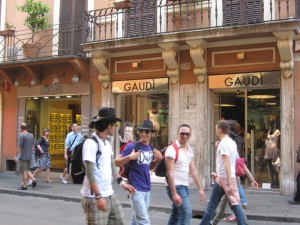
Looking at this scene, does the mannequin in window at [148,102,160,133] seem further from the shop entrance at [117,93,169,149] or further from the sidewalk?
the sidewalk

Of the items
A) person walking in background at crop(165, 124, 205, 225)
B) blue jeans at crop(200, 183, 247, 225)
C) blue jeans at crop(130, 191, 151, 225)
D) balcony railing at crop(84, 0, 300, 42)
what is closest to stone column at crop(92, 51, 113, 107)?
balcony railing at crop(84, 0, 300, 42)

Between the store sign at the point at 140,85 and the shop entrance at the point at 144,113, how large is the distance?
23cm

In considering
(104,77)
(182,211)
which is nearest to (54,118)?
(104,77)

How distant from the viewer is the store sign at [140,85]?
43.4 ft

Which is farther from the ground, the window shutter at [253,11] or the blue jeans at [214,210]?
the window shutter at [253,11]

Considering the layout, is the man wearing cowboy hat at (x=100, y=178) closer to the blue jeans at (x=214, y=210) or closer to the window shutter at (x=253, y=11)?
the blue jeans at (x=214, y=210)

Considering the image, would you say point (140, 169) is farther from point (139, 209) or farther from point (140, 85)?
point (140, 85)

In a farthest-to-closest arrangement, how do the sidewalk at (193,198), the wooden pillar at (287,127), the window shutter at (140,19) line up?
the window shutter at (140,19), the wooden pillar at (287,127), the sidewalk at (193,198)

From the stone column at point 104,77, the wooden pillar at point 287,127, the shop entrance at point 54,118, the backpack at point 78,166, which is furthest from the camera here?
the shop entrance at point 54,118

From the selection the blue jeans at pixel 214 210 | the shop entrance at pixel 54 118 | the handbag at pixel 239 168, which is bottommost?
the blue jeans at pixel 214 210

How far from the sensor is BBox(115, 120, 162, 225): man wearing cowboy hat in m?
5.62

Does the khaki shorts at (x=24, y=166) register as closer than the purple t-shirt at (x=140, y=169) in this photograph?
No

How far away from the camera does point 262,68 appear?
38.3 feet

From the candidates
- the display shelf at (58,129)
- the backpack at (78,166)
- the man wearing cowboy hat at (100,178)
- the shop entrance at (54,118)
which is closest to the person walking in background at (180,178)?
the man wearing cowboy hat at (100,178)
